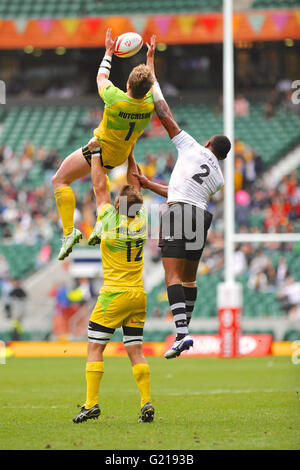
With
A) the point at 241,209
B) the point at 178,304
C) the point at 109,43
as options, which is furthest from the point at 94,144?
the point at 241,209

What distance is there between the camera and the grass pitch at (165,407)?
6.76 metres

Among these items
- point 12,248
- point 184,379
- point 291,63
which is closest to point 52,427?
point 184,379

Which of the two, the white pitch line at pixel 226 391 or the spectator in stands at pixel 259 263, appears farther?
the spectator in stands at pixel 259 263

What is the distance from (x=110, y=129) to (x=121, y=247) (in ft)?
Result: 4.41

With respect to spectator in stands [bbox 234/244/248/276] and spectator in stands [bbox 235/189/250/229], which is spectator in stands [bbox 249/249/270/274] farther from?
spectator in stands [bbox 235/189/250/229]

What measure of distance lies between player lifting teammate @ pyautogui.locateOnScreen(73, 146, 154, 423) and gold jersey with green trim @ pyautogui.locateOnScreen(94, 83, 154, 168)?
852 mm

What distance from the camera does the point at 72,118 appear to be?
25.4 m

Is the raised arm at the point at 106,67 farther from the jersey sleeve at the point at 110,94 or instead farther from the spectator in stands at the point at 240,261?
the spectator in stands at the point at 240,261

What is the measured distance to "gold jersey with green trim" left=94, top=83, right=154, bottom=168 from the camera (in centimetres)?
852

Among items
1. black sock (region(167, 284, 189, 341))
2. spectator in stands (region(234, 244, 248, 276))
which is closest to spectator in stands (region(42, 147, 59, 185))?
spectator in stands (region(234, 244, 248, 276))

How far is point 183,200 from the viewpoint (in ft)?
28.3

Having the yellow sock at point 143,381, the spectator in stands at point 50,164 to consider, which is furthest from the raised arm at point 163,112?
the spectator in stands at point 50,164

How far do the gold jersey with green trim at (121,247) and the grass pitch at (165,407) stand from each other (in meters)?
1.29
